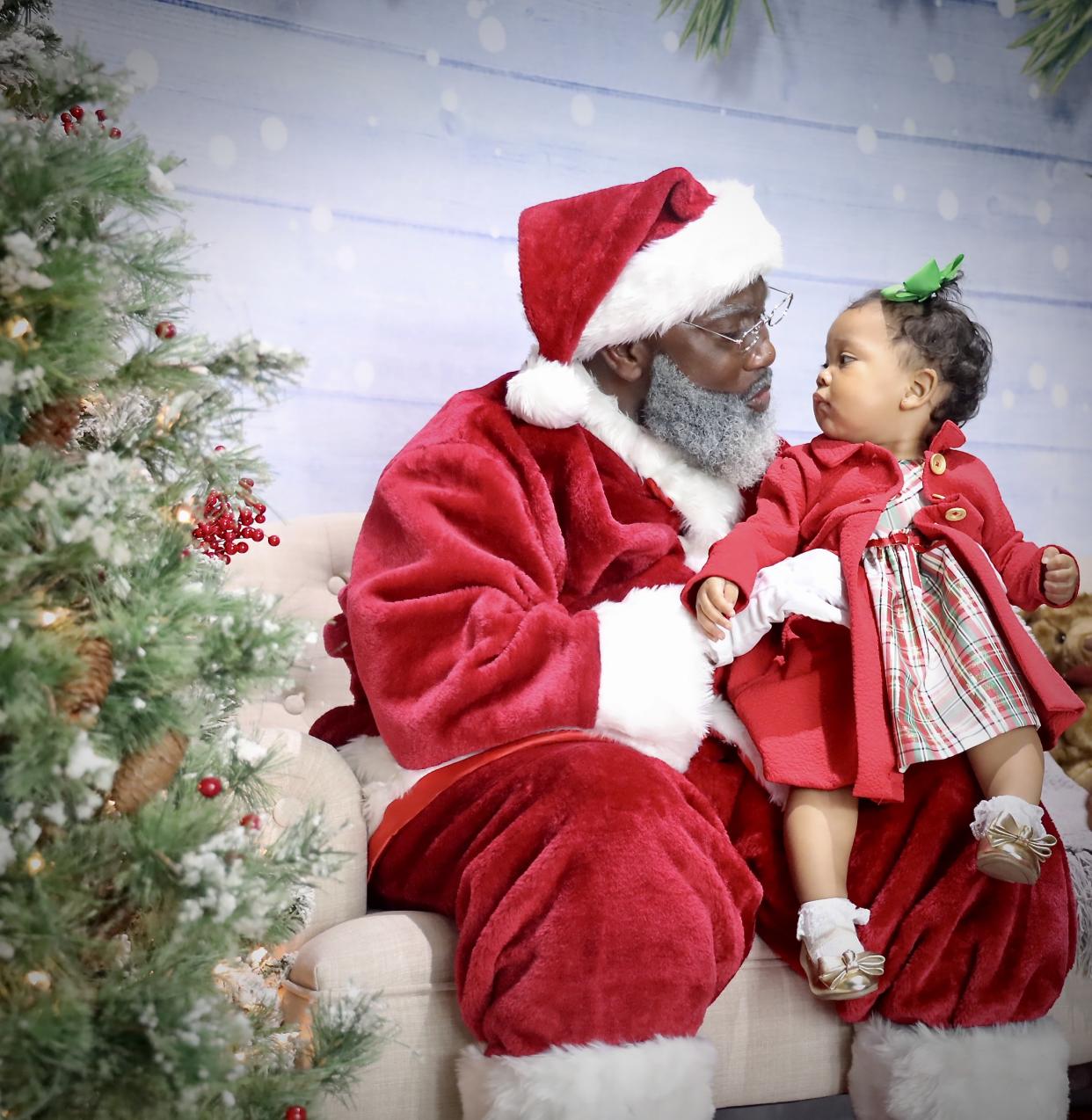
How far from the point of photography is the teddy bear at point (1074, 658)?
2.49 meters

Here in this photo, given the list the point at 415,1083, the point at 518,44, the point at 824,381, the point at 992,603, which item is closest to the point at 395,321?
the point at 518,44

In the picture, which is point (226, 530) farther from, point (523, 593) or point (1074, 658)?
point (1074, 658)

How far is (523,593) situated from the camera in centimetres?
183

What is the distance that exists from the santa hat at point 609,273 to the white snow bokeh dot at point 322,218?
693mm

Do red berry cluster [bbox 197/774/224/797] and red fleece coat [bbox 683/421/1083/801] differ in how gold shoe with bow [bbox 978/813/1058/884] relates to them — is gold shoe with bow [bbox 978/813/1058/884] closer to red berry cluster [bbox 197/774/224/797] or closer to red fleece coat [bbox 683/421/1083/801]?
red fleece coat [bbox 683/421/1083/801]

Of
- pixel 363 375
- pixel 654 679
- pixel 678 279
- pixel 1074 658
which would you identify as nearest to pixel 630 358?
pixel 678 279

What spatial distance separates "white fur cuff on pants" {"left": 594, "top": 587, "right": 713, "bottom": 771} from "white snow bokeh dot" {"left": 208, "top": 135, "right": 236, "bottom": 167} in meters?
1.35

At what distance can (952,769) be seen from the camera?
1.84 metres

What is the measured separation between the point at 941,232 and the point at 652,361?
1371 millimetres

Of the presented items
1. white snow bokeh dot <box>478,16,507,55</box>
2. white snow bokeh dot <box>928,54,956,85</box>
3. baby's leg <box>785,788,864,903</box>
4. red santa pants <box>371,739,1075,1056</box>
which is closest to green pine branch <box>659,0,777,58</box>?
white snow bokeh dot <box>478,16,507,55</box>

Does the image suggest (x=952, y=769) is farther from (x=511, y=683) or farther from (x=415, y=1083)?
(x=415, y=1083)

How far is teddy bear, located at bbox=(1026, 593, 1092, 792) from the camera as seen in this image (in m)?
2.49

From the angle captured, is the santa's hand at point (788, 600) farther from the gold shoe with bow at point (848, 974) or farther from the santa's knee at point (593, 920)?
the gold shoe with bow at point (848, 974)

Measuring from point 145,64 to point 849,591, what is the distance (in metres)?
1.78
